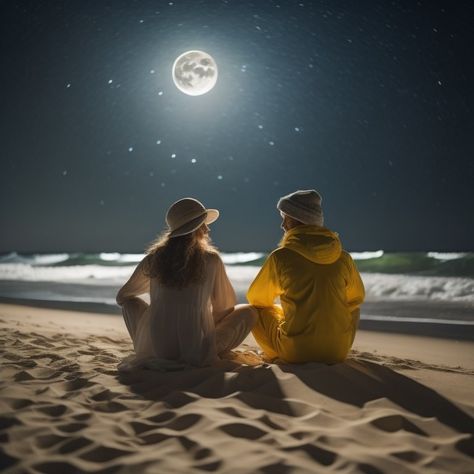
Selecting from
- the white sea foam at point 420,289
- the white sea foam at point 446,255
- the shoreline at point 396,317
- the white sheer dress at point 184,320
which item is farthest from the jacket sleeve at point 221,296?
the white sea foam at point 446,255

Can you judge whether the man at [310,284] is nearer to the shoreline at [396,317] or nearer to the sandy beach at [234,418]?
the sandy beach at [234,418]

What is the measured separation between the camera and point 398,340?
5418 mm

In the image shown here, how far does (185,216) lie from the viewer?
311cm

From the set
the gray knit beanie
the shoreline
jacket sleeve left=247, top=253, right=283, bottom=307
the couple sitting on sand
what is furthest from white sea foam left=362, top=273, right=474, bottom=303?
the gray knit beanie

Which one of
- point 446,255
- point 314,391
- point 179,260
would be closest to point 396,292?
point 446,255

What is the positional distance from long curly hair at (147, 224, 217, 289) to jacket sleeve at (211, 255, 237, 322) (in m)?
0.19

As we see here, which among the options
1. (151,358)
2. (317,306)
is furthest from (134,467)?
(317,306)

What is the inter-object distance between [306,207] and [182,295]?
1.08 meters

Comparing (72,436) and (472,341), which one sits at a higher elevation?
(72,436)

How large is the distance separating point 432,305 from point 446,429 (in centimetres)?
744

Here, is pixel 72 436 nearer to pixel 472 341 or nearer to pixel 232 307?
pixel 232 307

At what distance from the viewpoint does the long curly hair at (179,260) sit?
306 cm

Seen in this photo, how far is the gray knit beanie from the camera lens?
10.4ft

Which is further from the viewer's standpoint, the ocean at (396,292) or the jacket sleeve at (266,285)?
the ocean at (396,292)
